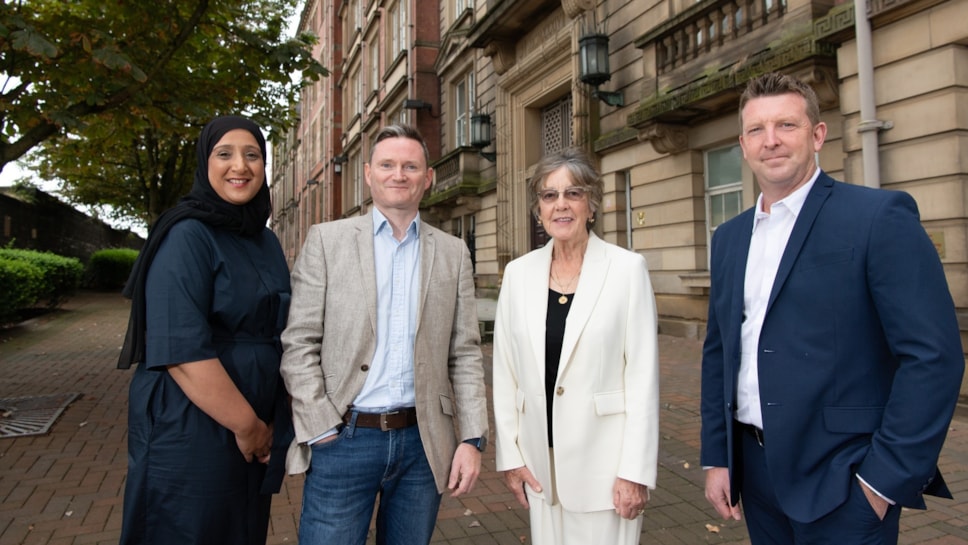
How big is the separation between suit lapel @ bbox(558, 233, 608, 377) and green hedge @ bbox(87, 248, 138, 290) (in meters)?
28.8

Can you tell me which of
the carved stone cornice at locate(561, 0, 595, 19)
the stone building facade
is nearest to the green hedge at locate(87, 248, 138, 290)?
the stone building facade

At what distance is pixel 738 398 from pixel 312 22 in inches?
2026

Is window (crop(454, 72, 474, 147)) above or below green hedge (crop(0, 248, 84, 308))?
above

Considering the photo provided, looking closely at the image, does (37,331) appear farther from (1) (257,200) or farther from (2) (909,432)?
(2) (909,432)

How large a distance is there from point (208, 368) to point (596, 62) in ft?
34.4

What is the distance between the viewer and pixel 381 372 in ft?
7.01

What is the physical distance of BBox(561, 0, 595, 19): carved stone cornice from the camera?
1215cm

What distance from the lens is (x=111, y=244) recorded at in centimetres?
3244

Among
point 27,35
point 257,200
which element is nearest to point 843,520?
point 257,200

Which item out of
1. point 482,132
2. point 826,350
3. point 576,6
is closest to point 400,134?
point 826,350

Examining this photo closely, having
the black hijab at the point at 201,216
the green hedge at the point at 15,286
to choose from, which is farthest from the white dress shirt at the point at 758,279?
the green hedge at the point at 15,286

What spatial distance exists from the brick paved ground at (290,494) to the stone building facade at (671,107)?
2.90 metres

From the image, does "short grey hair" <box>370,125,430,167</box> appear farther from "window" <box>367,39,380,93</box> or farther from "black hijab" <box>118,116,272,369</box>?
"window" <box>367,39,380,93</box>

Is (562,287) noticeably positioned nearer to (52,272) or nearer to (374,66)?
(52,272)
